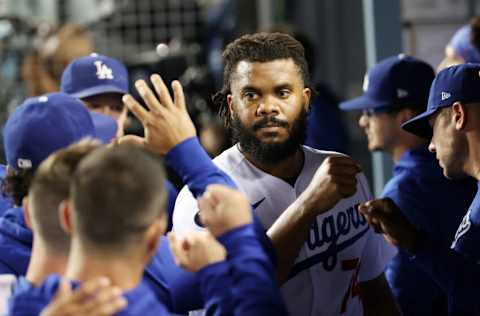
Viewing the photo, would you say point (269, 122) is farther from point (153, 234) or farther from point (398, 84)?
point (398, 84)

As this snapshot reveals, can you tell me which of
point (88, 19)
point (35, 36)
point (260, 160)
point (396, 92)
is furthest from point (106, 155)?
point (88, 19)

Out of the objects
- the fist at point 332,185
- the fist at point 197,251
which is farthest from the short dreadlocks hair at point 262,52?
the fist at point 197,251

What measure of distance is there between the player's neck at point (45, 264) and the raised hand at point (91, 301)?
0.19 meters

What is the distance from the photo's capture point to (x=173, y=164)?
2.45 metres

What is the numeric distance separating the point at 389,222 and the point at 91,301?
1201 mm

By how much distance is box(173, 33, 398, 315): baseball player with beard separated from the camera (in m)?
2.95

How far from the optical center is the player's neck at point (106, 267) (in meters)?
1.99

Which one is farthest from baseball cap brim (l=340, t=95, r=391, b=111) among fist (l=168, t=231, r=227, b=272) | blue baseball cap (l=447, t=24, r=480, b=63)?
fist (l=168, t=231, r=227, b=272)

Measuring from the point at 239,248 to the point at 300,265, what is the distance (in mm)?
764

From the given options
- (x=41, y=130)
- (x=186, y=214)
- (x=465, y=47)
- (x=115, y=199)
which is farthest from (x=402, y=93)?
(x=115, y=199)

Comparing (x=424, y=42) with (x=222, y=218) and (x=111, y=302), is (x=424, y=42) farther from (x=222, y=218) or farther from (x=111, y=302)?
(x=111, y=302)

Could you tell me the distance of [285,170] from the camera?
309 cm

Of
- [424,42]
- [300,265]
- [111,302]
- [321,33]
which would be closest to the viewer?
[111,302]

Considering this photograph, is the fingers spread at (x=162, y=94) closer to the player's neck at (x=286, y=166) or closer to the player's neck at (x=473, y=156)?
the player's neck at (x=286, y=166)
